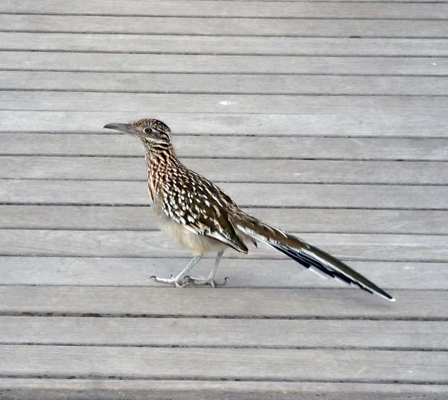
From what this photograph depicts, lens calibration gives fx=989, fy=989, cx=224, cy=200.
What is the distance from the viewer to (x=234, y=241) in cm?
442

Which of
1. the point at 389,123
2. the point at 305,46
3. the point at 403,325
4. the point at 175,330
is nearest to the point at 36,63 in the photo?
the point at 305,46

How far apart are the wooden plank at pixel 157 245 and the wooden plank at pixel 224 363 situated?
28.1 inches

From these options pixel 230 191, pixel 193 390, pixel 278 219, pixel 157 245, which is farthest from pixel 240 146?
pixel 193 390

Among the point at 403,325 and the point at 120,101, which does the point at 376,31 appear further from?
the point at 403,325

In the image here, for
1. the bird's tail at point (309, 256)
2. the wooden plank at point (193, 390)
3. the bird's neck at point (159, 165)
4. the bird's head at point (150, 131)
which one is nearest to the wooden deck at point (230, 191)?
the wooden plank at point (193, 390)

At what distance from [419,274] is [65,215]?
1.78 meters

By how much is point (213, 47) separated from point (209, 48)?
0.10ft

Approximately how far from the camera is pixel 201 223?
4.50 metres

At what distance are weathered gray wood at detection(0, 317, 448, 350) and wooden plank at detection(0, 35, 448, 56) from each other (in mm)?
2487

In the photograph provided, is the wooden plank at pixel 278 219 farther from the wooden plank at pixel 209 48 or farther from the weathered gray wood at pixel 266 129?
the wooden plank at pixel 209 48

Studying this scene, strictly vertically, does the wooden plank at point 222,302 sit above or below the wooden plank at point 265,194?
below

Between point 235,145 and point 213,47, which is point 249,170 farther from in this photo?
point 213,47

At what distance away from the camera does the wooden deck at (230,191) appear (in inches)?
161

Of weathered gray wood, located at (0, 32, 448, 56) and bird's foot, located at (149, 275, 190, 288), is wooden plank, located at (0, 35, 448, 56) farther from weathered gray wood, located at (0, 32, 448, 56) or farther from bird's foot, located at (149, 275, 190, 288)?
bird's foot, located at (149, 275, 190, 288)
